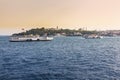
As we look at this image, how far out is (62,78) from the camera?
27062mm

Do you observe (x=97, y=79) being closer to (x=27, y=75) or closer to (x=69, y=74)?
(x=69, y=74)

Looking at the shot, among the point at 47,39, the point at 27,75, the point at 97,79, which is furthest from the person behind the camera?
the point at 47,39

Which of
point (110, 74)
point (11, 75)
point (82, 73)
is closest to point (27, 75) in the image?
point (11, 75)

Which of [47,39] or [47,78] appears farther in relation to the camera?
[47,39]

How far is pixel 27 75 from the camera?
1144 inches

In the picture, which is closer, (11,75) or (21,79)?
(21,79)

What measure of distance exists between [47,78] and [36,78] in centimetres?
A: 132

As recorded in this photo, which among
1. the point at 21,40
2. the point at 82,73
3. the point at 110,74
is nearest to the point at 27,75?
the point at 82,73

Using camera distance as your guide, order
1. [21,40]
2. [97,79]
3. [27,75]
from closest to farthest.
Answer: [97,79]
[27,75]
[21,40]

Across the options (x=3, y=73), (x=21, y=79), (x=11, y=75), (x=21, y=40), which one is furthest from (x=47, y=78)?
(x=21, y=40)

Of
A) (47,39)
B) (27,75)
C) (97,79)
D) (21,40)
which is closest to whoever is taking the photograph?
(97,79)

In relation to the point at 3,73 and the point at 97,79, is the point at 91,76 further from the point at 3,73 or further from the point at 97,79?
the point at 3,73

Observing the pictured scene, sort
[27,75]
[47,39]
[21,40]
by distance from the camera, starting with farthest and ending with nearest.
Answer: [47,39] < [21,40] < [27,75]

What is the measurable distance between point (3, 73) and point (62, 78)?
876cm
